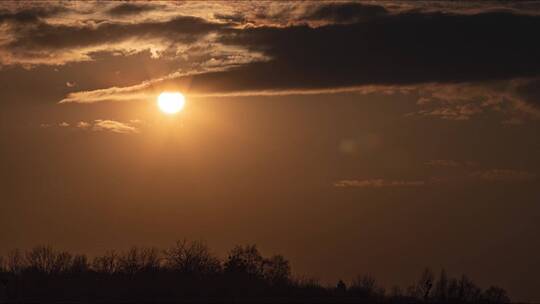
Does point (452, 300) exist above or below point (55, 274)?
below

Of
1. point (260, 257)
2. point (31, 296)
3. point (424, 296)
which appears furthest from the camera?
point (260, 257)

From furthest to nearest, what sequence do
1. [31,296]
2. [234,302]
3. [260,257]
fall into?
[260,257] → [31,296] → [234,302]

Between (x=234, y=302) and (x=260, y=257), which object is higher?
(x=260, y=257)

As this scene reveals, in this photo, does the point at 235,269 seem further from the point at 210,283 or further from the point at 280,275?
the point at 210,283

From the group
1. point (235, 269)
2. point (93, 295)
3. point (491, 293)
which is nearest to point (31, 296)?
point (93, 295)

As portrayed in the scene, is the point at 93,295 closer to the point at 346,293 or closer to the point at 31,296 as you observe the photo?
the point at 31,296

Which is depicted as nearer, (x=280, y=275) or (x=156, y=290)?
(x=156, y=290)

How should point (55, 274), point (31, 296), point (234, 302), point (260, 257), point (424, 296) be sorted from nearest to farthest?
point (234, 302), point (424, 296), point (31, 296), point (55, 274), point (260, 257)

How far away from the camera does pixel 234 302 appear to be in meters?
109

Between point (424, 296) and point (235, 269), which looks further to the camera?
point (235, 269)

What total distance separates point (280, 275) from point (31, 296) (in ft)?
117

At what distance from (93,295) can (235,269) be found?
87.0ft

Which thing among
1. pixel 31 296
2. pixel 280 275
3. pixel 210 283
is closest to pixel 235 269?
pixel 280 275

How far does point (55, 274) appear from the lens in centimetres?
14075
